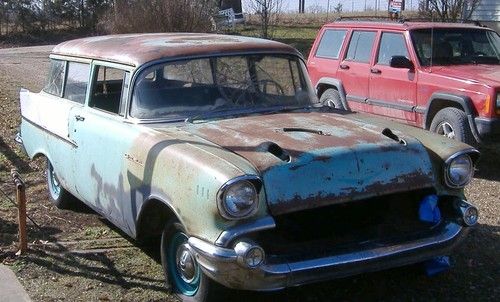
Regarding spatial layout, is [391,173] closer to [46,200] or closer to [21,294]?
[21,294]

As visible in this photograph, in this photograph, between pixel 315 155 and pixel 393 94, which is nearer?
pixel 315 155

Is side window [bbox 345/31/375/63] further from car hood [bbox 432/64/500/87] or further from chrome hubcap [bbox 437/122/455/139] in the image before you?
chrome hubcap [bbox 437/122/455/139]

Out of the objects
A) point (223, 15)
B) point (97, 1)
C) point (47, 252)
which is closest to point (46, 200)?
point (47, 252)

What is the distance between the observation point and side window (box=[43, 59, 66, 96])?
259 inches

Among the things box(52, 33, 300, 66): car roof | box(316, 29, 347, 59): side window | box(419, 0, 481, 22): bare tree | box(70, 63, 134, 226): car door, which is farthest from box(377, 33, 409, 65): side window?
box(419, 0, 481, 22): bare tree

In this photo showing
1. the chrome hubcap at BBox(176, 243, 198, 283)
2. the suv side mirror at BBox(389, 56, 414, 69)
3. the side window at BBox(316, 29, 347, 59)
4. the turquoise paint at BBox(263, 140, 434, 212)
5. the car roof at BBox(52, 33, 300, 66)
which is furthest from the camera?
the side window at BBox(316, 29, 347, 59)

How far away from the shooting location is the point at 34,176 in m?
8.11

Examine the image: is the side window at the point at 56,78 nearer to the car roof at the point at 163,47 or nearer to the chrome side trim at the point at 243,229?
the car roof at the point at 163,47

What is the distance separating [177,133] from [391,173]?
140cm

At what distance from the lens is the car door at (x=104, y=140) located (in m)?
5.10

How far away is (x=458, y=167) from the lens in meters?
4.68

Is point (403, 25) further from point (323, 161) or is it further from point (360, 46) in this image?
point (323, 161)

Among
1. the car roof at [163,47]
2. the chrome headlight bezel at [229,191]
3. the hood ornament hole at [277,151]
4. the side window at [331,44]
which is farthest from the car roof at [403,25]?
the chrome headlight bezel at [229,191]

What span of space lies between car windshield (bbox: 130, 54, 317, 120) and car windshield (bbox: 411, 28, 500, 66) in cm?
346
